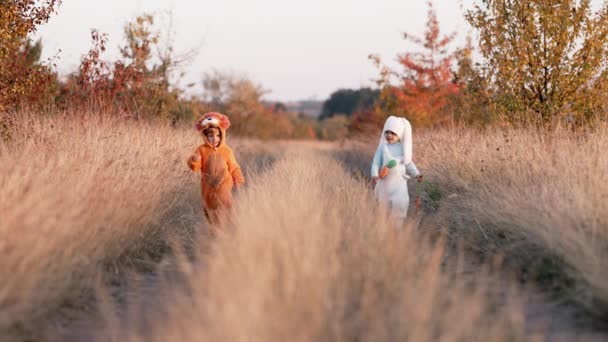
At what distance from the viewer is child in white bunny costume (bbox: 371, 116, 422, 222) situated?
28.0 feet

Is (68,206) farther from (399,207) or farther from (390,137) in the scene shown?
(390,137)

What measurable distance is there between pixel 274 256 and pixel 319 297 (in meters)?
0.93

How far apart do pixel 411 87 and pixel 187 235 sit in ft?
64.7

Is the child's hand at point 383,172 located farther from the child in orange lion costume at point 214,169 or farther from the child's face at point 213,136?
the child's face at point 213,136

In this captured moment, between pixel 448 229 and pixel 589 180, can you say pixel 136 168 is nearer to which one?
pixel 448 229

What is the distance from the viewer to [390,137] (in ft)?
28.7

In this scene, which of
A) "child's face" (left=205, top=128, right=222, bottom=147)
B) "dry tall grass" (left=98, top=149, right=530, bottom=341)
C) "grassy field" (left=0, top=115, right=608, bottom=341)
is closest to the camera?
"dry tall grass" (left=98, top=149, right=530, bottom=341)

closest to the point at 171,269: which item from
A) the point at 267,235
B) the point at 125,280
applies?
the point at 125,280

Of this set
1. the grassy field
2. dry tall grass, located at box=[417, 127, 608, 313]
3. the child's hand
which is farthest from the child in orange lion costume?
dry tall grass, located at box=[417, 127, 608, 313]

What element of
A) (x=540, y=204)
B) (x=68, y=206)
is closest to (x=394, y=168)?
(x=540, y=204)

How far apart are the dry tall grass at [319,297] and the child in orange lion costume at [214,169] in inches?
79.5

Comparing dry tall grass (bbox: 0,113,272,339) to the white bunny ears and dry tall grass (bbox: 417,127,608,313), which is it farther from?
dry tall grass (bbox: 417,127,608,313)

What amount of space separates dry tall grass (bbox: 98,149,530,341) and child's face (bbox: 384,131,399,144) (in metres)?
2.63

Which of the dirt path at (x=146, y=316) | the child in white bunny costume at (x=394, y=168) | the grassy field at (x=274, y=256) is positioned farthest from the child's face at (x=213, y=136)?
the dirt path at (x=146, y=316)
